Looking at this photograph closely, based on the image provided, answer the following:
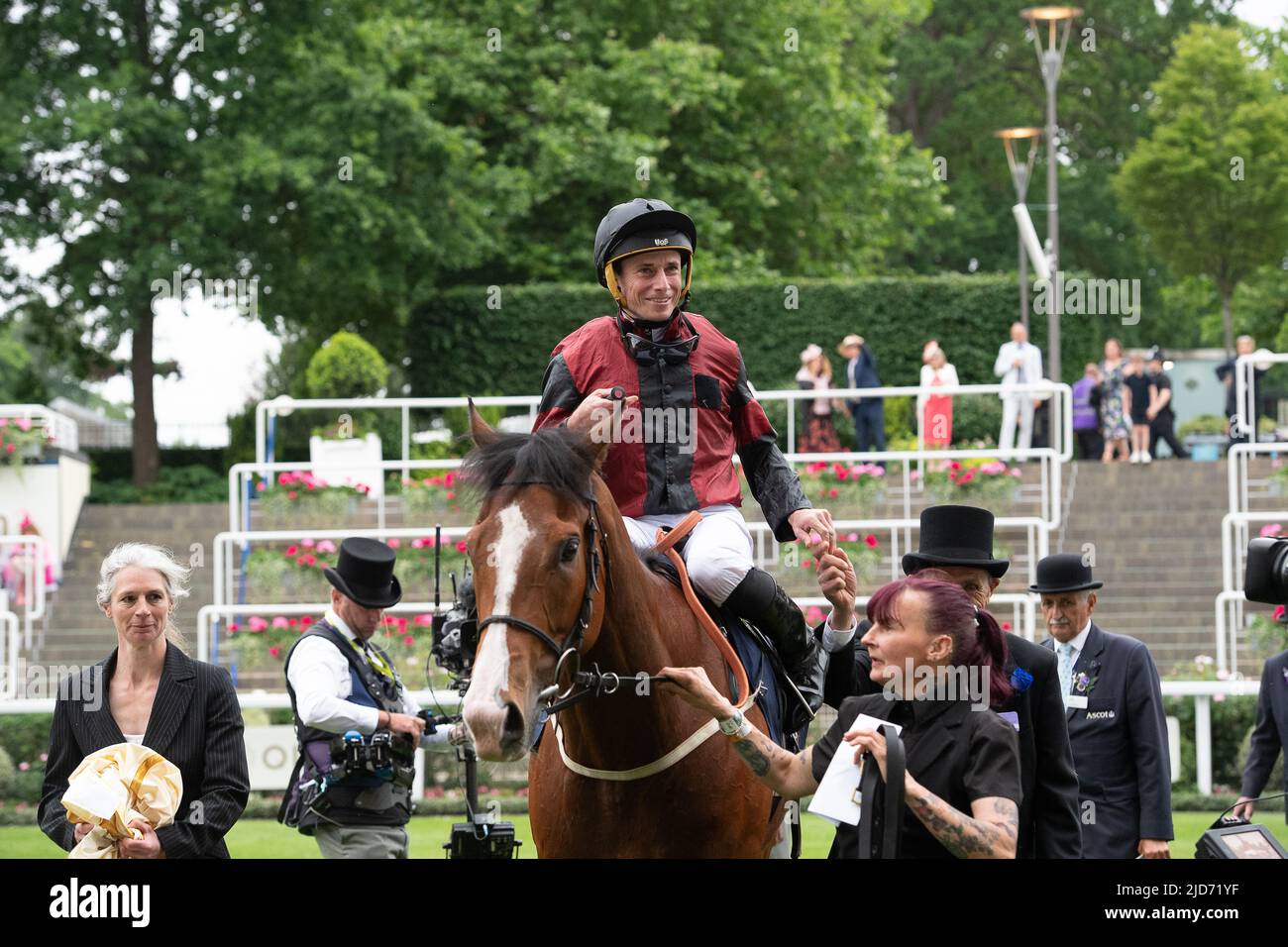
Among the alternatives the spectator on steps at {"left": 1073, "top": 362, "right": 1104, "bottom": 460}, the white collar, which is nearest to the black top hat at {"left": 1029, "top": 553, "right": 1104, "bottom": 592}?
the white collar

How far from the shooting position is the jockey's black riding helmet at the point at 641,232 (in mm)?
5047

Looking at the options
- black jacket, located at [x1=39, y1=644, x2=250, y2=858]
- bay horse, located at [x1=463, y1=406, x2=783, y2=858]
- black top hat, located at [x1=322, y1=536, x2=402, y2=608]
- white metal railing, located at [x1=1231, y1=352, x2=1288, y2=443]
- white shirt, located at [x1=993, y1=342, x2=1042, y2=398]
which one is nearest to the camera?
bay horse, located at [x1=463, y1=406, x2=783, y2=858]

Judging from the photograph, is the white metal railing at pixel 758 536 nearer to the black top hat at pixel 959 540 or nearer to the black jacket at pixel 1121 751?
the black jacket at pixel 1121 751

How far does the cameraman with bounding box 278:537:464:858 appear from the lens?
21.4 ft

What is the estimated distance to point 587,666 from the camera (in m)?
4.46

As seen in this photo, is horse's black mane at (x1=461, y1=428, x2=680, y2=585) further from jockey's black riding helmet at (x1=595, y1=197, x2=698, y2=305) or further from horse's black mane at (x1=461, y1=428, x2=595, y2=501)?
jockey's black riding helmet at (x1=595, y1=197, x2=698, y2=305)

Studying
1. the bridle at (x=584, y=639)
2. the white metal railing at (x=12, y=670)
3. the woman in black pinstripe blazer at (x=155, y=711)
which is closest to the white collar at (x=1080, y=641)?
the bridle at (x=584, y=639)

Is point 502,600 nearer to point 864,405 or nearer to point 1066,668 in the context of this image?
point 1066,668

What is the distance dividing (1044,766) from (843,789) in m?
1.27

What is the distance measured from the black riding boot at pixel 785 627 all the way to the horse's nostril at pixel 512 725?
4.55 feet

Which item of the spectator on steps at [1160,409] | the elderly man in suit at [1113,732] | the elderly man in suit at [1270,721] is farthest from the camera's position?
the spectator on steps at [1160,409]

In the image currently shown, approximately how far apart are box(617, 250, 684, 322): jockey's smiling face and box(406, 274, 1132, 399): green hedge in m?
21.6
